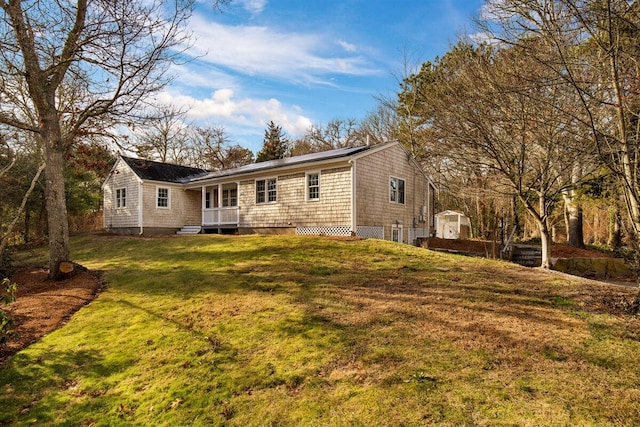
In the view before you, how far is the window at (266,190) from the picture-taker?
57.7ft

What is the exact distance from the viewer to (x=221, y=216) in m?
20.2

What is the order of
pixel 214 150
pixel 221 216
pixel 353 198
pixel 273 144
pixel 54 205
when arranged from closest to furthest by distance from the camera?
pixel 54 205
pixel 353 198
pixel 221 216
pixel 273 144
pixel 214 150

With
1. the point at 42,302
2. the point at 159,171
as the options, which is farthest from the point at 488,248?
the point at 159,171

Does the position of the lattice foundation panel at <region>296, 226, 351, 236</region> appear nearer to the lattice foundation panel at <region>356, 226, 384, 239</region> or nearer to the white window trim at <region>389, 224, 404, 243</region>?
the lattice foundation panel at <region>356, 226, 384, 239</region>

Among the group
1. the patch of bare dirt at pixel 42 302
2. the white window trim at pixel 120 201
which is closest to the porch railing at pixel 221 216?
the white window trim at pixel 120 201

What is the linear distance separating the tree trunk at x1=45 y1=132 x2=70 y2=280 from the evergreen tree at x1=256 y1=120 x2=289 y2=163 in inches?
1112

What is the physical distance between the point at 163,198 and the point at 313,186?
11.4 meters

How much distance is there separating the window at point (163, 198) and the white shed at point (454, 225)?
19.7m

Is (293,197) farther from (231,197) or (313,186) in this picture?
(231,197)

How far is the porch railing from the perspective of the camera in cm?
1946

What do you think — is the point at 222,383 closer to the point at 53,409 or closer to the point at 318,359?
the point at 318,359

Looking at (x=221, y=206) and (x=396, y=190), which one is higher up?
(x=396, y=190)

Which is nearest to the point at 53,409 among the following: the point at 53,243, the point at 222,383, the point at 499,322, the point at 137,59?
the point at 222,383

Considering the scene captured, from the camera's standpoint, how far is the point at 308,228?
16.2 meters
